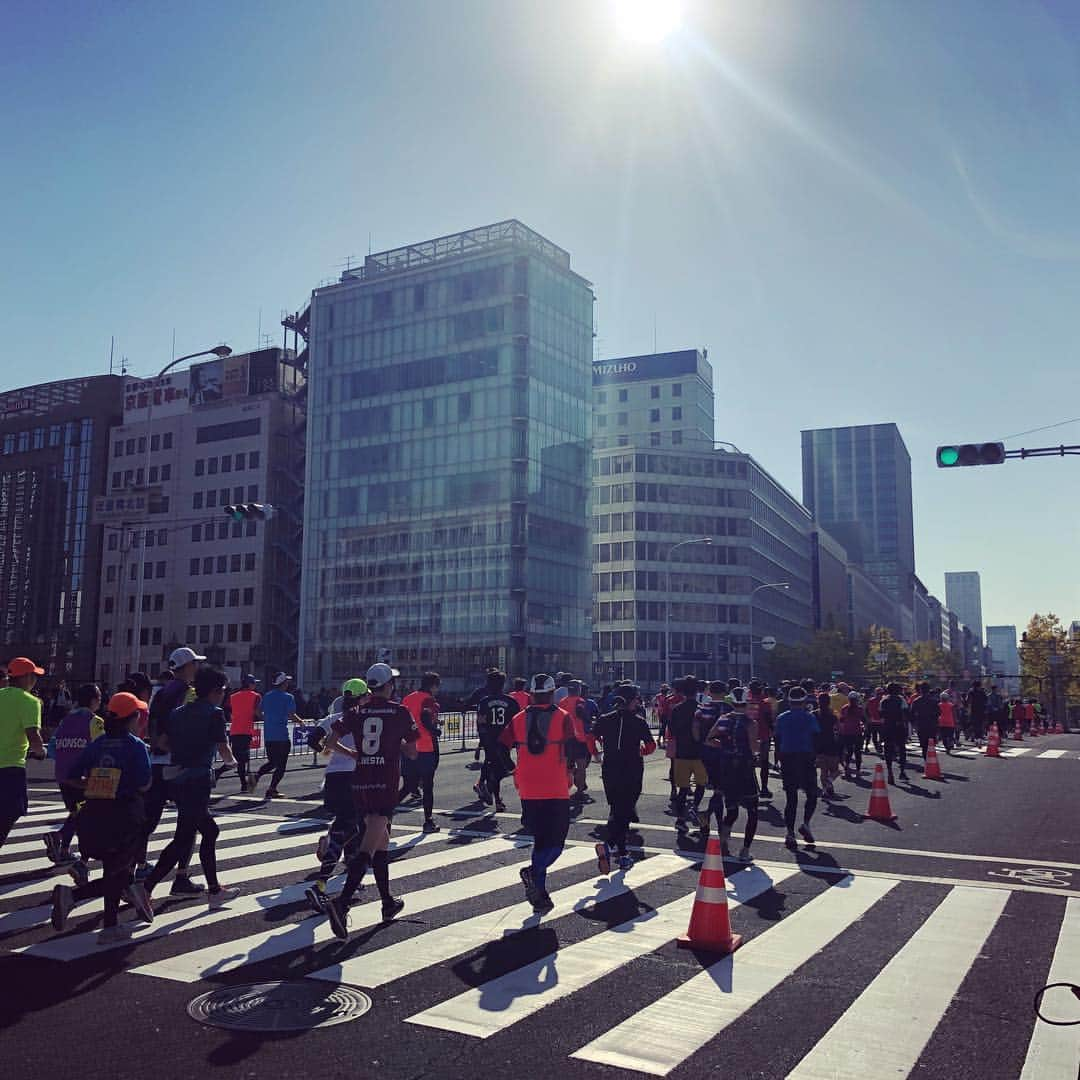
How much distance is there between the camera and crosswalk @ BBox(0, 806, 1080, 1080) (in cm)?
555

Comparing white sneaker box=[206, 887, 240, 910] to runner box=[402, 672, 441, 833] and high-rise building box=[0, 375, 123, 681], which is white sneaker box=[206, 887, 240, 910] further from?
high-rise building box=[0, 375, 123, 681]

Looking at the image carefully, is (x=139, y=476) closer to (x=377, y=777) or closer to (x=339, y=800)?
(x=339, y=800)

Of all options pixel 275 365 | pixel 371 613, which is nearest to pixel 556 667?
pixel 371 613

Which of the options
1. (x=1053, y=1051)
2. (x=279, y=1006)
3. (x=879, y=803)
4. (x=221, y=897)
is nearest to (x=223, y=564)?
(x=879, y=803)

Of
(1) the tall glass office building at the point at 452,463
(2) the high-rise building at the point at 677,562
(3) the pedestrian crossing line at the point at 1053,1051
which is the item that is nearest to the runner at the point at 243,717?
(3) the pedestrian crossing line at the point at 1053,1051

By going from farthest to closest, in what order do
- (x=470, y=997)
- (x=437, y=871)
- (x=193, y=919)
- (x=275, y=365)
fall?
1. (x=275, y=365)
2. (x=437, y=871)
3. (x=193, y=919)
4. (x=470, y=997)

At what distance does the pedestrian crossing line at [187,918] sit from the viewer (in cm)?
727

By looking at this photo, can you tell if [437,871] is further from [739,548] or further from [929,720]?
[739,548]

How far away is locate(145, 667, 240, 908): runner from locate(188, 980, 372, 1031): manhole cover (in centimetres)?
254

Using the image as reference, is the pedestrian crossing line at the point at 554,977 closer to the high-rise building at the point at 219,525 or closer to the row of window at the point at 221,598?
the high-rise building at the point at 219,525

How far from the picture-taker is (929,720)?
78.9 feet

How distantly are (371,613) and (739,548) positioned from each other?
3803 cm

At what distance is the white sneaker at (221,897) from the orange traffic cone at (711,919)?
3.95 m

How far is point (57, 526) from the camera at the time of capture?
10769 cm
